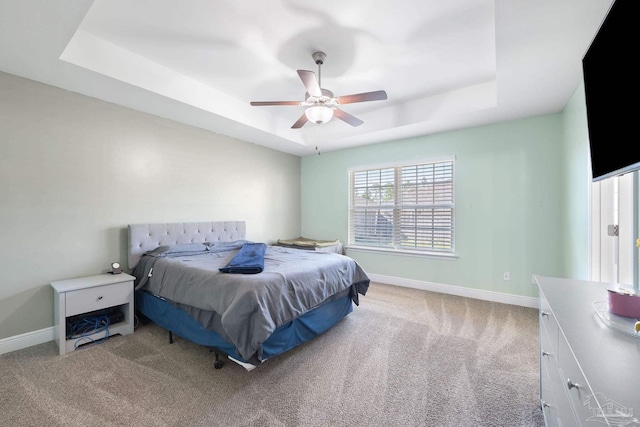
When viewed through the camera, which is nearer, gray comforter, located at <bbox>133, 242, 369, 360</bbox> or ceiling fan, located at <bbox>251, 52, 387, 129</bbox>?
gray comforter, located at <bbox>133, 242, 369, 360</bbox>

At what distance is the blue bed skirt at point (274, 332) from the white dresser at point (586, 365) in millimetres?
1645

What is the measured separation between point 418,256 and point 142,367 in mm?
3632

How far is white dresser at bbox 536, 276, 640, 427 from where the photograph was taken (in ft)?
2.00

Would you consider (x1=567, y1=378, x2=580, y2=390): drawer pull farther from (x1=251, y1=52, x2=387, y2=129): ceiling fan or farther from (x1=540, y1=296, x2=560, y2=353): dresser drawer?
(x1=251, y1=52, x2=387, y2=129): ceiling fan

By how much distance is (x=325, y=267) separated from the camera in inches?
105

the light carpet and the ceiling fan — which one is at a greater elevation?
the ceiling fan

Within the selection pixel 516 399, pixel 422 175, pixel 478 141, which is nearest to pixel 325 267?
pixel 516 399

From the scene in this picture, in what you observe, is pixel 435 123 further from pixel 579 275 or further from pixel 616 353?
pixel 616 353

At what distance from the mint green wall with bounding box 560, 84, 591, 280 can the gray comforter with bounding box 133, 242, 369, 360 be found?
6.84ft

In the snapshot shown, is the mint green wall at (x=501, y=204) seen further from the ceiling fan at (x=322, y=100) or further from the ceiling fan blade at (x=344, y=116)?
the ceiling fan at (x=322, y=100)

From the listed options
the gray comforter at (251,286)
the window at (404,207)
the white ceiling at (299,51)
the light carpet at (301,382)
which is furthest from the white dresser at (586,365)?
the window at (404,207)

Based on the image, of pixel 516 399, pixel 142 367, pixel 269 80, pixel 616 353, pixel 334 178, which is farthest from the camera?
pixel 334 178

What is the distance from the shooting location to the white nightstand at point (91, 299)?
7.59 feet

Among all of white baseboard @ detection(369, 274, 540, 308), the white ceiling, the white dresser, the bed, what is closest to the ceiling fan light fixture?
the white ceiling
